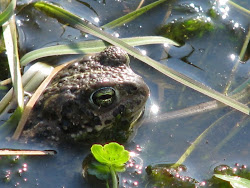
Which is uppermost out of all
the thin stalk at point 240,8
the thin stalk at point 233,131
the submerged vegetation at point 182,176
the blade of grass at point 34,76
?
the thin stalk at point 240,8

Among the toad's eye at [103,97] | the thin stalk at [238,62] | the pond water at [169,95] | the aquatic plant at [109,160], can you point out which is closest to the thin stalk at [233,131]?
the pond water at [169,95]

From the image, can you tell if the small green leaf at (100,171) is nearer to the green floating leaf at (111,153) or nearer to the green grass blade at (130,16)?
the green floating leaf at (111,153)

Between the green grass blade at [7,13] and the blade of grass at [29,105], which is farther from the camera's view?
the green grass blade at [7,13]

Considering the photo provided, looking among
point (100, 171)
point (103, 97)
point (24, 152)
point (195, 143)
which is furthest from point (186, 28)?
point (24, 152)

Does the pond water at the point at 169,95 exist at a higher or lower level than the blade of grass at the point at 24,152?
higher

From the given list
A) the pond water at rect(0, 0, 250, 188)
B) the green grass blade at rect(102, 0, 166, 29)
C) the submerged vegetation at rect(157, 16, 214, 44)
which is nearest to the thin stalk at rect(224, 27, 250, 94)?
the pond water at rect(0, 0, 250, 188)

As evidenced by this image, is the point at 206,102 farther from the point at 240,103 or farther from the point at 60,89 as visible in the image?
the point at 60,89

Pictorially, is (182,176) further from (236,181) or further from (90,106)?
(90,106)

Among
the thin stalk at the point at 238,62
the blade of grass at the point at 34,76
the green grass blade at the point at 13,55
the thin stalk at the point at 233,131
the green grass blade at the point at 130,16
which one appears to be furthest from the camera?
the green grass blade at the point at 130,16
